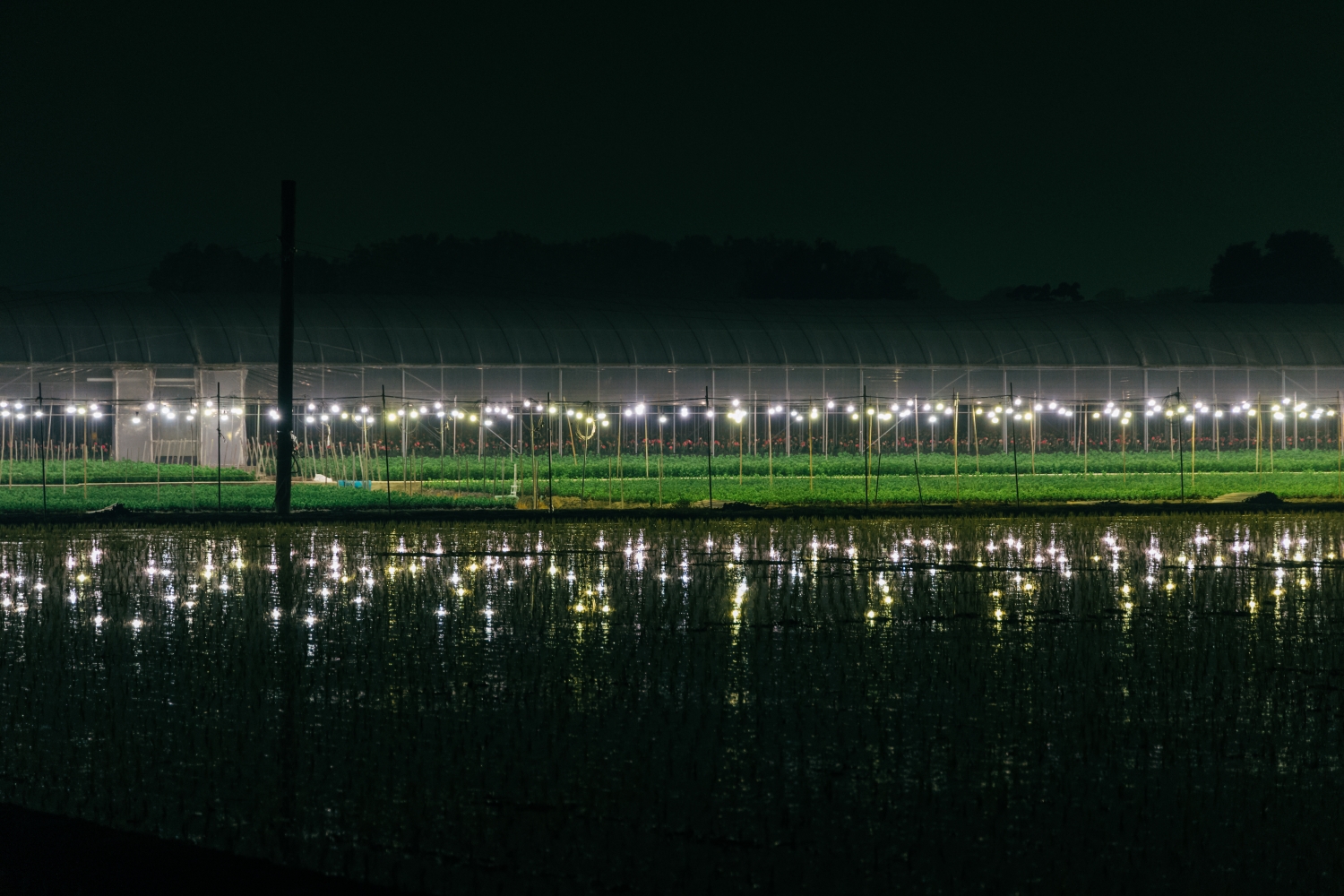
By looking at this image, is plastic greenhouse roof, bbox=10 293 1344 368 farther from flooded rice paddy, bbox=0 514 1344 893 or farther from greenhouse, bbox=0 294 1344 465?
flooded rice paddy, bbox=0 514 1344 893

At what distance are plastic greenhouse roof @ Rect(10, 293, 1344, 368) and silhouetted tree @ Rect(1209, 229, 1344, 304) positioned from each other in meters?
37.1

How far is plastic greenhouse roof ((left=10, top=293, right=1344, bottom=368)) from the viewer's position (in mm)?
50062

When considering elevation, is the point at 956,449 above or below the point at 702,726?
above

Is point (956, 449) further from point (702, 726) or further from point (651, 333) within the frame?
point (702, 726)

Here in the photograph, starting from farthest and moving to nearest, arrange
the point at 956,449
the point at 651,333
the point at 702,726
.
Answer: the point at 651,333, the point at 956,449, the point at 702,726

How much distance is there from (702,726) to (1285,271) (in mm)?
97702

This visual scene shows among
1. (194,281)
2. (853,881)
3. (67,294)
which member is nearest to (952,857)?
(853,881)

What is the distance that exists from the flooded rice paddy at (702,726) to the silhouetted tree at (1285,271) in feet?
279

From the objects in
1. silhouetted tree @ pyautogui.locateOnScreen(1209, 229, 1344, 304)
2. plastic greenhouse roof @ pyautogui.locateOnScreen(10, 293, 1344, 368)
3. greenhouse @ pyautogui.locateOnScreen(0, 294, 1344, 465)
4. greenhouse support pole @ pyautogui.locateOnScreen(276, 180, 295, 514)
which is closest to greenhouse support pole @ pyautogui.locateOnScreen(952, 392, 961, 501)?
greenhouse @ pyautogui.locateOnScreen(0, 294, 1344, 465)

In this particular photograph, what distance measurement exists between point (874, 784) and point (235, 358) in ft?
146

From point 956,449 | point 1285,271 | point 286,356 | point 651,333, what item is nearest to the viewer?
point 286,356

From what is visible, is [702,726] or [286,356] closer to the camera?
[702,726]

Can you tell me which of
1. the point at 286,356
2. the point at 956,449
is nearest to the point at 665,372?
the point at 956,449

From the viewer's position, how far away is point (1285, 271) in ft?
326
